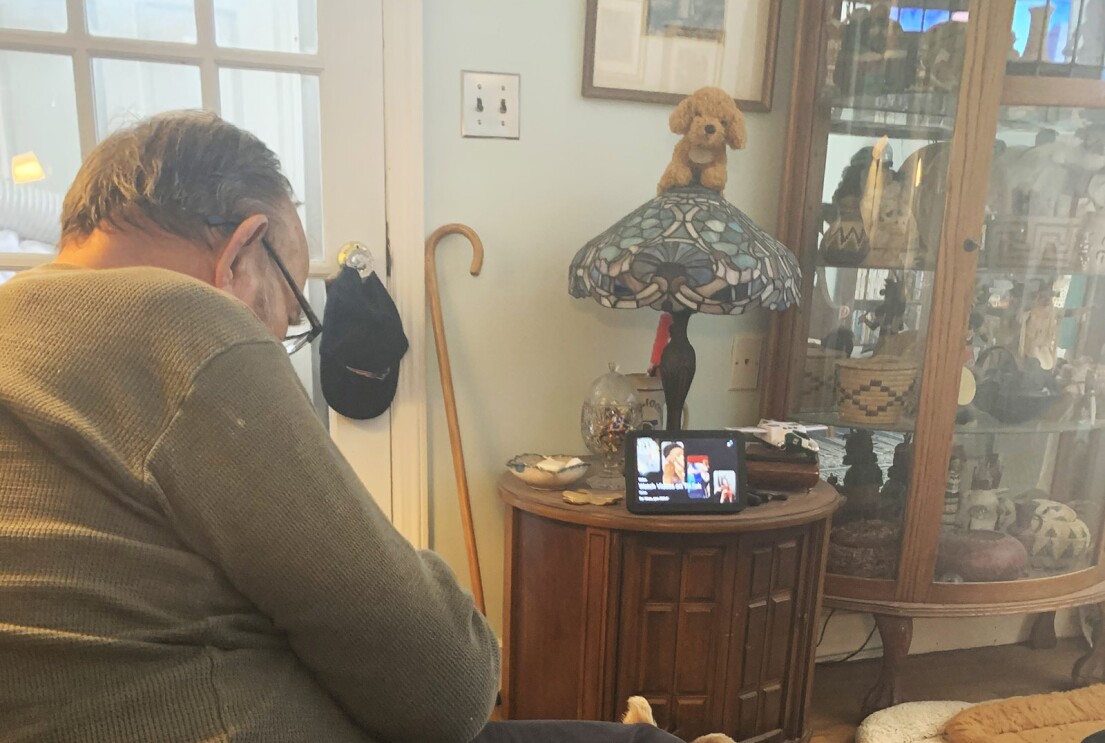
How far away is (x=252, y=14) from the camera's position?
143cm

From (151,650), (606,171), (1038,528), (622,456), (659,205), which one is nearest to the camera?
(151,650)

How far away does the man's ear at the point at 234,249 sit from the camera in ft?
2.42

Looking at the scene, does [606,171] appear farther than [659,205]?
Yes

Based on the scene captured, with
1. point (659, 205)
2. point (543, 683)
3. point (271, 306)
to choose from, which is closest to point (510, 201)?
point (659, 205)

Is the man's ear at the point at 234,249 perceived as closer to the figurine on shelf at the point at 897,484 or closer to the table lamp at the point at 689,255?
the table lamp at the point at 689,255

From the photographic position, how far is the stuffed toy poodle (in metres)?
1.43

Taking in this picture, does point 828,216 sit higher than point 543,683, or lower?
higher

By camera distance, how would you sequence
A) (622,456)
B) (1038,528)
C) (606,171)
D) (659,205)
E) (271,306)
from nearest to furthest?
1. (271,306)
2. (659,205)
3. (622,456)
4. (606,171)
5. (1038,528)

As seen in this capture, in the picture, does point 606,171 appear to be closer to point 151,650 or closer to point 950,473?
point 950,473

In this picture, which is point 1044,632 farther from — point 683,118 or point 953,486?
point 683,118

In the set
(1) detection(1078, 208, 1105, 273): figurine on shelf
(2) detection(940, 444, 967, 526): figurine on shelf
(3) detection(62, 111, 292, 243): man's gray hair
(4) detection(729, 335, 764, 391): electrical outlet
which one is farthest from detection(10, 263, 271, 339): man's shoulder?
(1) detection(1078, 208, 1105, 273): figurine on shelf

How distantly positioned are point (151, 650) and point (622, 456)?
42.0 inches

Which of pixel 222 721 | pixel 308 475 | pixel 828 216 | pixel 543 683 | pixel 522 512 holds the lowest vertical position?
pixel 543 683

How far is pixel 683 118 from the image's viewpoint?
1.46 metres
